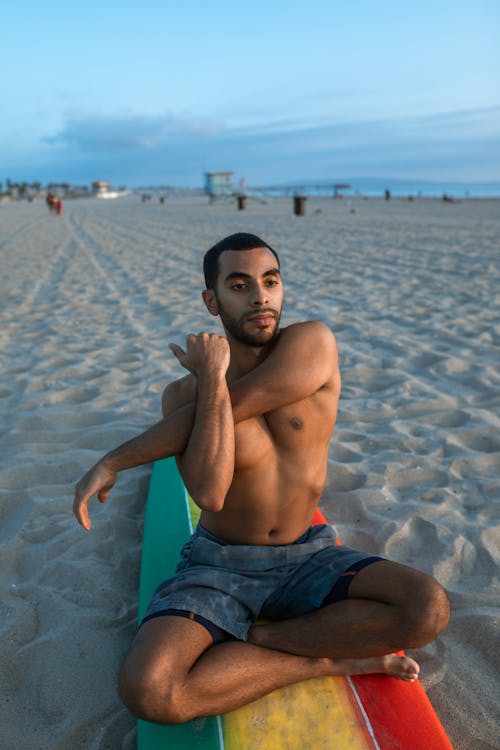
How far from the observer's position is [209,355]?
1802mm

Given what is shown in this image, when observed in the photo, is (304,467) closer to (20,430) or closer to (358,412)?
(358,412)

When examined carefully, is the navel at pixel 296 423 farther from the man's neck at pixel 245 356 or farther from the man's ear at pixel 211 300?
the man's ear at pixel 211 300

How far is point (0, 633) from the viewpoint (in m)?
2.11

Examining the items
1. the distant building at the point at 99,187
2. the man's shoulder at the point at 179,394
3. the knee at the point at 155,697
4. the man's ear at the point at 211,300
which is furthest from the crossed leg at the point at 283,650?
the distant building at the point at 99,187

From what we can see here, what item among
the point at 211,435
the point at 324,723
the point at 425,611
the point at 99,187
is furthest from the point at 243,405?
the point at 99,187

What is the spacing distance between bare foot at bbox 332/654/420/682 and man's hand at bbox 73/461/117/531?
0.88m

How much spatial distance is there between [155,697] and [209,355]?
37.2 inches

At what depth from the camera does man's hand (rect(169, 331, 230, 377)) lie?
179 cm

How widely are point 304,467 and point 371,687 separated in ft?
2.24

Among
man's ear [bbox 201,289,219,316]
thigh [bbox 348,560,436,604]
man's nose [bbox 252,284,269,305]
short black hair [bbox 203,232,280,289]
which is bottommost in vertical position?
thigh [bbox 348,560,436,604]

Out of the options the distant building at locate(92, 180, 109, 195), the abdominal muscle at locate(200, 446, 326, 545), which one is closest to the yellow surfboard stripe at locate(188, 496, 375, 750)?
the abdominal muscle at locate(200, 446, 326, 545)

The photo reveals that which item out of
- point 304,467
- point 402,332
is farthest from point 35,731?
point 402,332

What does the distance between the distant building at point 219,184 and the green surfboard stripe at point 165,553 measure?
43.8 m

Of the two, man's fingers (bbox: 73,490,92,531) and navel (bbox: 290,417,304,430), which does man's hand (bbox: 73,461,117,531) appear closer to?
man's fingers (bbox: 73,490,92,531)
